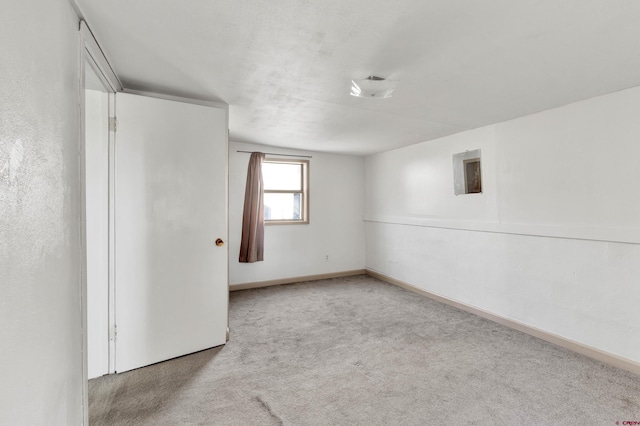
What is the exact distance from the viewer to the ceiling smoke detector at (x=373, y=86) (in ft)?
6.89

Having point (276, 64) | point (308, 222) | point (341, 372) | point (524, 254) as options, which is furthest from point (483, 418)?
point (308, 222)

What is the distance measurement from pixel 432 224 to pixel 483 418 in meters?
2.67

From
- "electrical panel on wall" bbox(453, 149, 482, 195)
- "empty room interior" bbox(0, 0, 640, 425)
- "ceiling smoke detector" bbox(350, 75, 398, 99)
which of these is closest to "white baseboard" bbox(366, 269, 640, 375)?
"empty room interior" bbox(0, 0, 640, 425)

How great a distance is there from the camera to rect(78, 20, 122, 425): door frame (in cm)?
152

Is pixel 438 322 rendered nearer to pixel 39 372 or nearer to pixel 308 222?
pixel 308 222

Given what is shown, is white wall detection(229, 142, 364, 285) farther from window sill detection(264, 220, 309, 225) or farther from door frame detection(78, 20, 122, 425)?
door frame detection(78, 20, 122, 425)

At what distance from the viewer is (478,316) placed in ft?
11.5

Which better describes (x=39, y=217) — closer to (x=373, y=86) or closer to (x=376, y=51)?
(x=376, y=51)

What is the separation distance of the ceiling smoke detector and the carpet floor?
2094 millimetres

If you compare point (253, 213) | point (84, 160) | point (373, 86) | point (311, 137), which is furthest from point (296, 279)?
point (84, 160)

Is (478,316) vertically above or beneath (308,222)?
beneath

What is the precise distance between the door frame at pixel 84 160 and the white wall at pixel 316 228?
2.22 metres

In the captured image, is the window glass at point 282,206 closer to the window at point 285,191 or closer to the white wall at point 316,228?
the window at point 285,191

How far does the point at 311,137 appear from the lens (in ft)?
13.3
